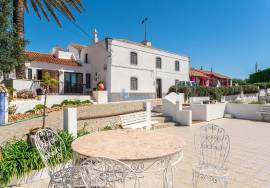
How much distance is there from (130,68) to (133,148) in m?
17.8

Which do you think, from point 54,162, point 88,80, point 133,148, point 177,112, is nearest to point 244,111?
point 177,112

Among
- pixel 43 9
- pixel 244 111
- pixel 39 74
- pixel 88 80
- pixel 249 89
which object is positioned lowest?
pixel 244 111

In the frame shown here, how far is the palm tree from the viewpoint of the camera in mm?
12695

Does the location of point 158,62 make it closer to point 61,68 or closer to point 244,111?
point 61,68

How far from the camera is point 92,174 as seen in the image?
2.09m

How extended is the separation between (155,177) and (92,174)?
2631 millimetres

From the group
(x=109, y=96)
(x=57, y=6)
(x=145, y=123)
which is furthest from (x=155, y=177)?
(x=109, y=96)

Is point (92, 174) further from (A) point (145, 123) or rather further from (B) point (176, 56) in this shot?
(B) point (176, 56)

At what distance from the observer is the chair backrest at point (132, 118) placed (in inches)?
304

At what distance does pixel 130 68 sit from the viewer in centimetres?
2039

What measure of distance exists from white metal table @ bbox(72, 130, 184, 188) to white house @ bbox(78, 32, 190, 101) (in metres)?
14.9

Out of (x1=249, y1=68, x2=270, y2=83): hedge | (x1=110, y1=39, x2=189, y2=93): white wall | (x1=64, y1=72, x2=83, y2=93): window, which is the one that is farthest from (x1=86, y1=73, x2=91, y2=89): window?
(x1=249, y1=68, x2=270, y2=83): hedge

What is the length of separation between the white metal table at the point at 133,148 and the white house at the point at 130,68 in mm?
14934

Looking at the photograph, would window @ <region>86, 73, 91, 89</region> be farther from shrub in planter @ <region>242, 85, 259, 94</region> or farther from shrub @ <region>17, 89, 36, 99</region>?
shrub in planter @ <region>242, 85, 259, 94</region>
